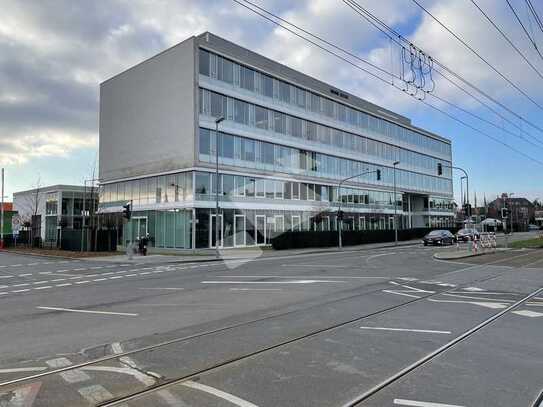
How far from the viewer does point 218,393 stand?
15.9ft

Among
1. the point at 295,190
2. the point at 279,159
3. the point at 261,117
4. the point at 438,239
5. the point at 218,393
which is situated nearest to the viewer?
the point at 218,393

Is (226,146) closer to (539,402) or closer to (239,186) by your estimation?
(239,186)

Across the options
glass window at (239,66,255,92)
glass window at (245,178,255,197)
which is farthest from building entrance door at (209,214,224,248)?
glass window at (239,66,255,92)

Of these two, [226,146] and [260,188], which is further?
[260,188]

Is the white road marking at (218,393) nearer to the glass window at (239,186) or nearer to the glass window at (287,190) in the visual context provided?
the glass window at (239,186)

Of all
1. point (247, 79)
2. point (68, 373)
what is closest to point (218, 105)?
point (247, 79)

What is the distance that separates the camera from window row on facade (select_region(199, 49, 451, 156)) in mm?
41500

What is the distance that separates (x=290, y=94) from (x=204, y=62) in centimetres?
1286

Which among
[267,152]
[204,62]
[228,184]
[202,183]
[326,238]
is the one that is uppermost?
[204,62]

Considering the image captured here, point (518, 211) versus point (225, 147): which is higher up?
point (225, 147)

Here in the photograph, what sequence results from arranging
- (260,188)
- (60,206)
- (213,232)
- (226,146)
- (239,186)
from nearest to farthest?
(213,232) → (226,146) → (239,186) → (260,188) → (60,206)

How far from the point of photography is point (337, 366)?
5816 millimetres

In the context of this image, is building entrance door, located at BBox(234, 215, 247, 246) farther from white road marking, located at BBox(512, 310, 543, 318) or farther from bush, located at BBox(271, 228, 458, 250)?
white road marking, located at BBox(512, 310, 543, 318)

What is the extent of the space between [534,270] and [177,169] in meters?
28.9
